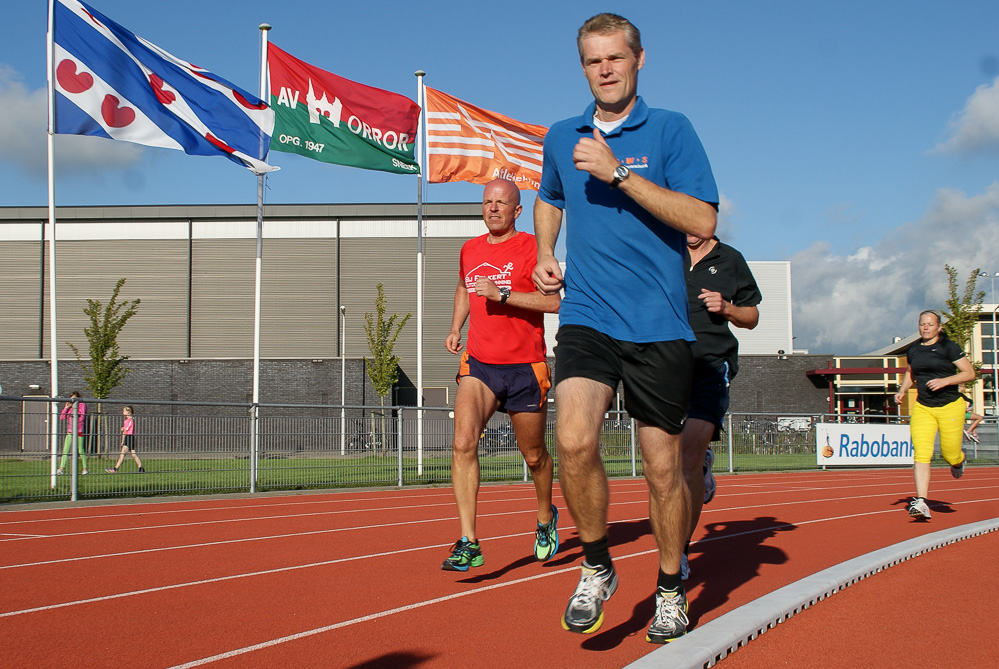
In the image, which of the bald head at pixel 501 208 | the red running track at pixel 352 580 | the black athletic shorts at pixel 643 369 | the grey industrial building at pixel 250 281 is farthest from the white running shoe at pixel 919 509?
the grey industrial building at pixel 250 281

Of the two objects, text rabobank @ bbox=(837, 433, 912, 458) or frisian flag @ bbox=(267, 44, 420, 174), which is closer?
frisian flag @ bbox=(267, 44, 420, 174)

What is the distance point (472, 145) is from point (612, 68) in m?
14.0

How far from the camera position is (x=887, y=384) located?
5512cm

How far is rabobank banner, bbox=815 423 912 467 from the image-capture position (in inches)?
863

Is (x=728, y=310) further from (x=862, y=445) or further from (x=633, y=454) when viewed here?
(x=862, y=445)

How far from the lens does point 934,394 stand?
8820 millimetres

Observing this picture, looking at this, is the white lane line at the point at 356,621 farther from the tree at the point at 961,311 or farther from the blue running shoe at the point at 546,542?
the tree at the point at 961,311

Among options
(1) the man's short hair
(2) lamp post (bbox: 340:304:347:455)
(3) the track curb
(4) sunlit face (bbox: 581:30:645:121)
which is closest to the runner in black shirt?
(3) the track curb

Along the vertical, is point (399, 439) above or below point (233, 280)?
below

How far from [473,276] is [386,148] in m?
12.0

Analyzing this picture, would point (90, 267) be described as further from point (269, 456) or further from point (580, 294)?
point (580, 294)

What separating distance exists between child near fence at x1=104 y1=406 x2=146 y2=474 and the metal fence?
0.18ft

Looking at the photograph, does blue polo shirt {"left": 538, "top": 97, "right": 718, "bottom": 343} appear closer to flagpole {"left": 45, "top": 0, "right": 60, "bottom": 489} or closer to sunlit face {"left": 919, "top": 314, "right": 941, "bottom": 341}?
sunlit face {"left": 919, "top": 314, "right": 941, "bottom": 341}

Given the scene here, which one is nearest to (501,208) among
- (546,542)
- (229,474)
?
(546,542)
